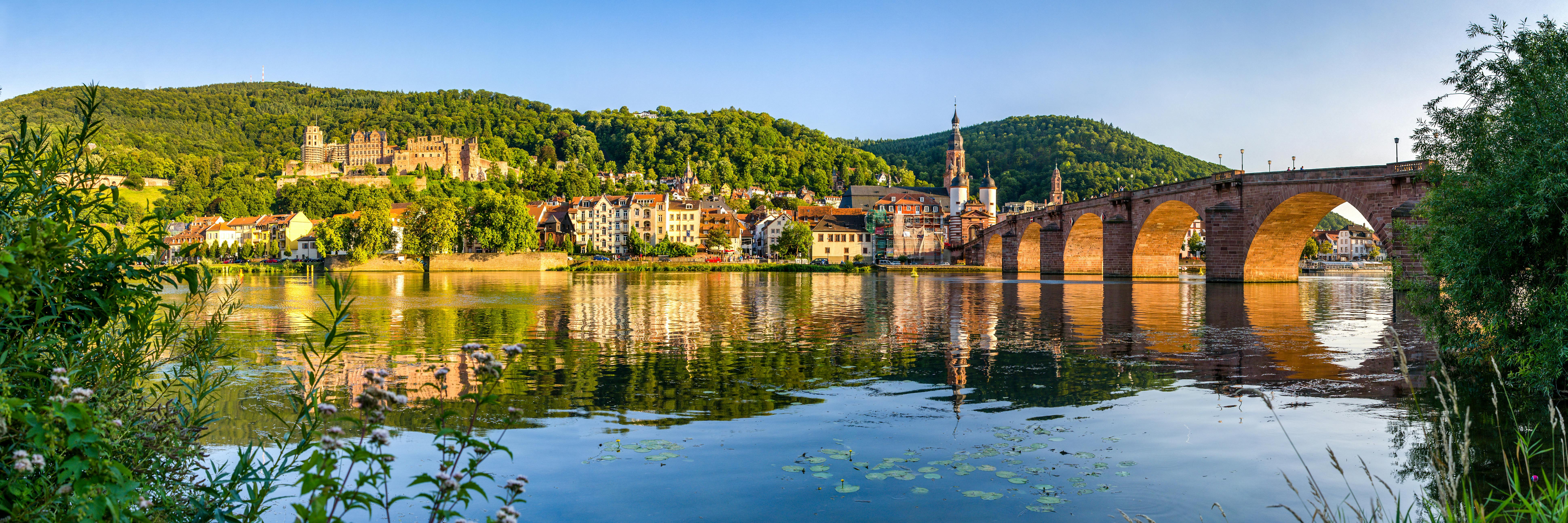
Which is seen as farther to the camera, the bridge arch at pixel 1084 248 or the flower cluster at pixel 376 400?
the bridge arch at pixel 1084 248

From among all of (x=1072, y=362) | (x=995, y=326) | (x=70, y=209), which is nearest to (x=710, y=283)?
(x=995, y=326)

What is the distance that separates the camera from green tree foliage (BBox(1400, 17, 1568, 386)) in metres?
9.71

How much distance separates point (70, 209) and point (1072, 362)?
41.0 ft

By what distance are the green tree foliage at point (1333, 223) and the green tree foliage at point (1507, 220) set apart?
606 ft

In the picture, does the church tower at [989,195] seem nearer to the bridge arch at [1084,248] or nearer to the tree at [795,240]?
the tree at [795,240]

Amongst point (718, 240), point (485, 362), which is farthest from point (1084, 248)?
point (485, 362)

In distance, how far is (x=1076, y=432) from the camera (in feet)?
27.6

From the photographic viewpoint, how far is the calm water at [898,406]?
20.6 ft

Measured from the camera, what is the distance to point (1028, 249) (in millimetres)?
82438

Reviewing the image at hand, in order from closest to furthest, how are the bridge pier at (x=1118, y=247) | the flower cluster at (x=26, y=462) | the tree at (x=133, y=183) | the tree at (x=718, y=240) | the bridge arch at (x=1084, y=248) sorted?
the flower cluster at (x=26, y=462)
the tree at (x=133, y=183)
the bridge pier at (x=1118, y=247)
the bridge arch at (x=1084, y=248)
the tree at (x=718, y=240)

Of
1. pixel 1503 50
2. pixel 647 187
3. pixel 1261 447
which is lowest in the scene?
pixel 1261 447

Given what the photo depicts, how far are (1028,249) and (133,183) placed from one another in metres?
82.1

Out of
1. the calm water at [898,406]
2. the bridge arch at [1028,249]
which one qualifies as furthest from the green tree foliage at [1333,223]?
the calm water at [898,406]

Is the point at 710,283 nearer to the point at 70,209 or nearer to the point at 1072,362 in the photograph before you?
the point at 1072,362
